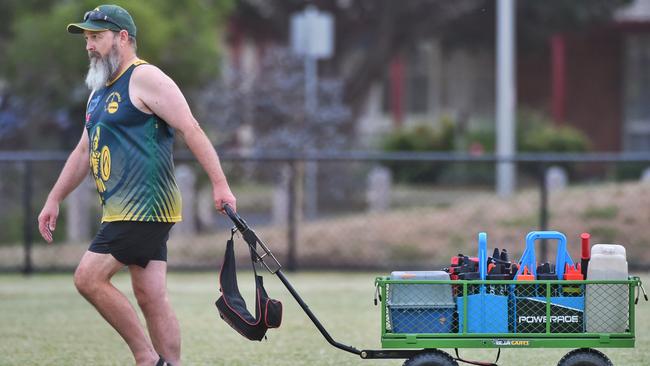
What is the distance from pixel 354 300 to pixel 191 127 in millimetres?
5696

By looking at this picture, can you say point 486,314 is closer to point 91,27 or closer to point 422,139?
point 91,27

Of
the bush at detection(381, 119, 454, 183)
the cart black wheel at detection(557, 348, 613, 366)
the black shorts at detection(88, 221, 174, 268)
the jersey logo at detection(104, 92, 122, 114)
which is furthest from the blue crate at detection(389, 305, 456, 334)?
the bush at detection(381, 119, 454, 183)

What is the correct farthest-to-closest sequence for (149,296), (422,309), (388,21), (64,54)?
(388,21)
(64,54)
(149,296)
(422,309)

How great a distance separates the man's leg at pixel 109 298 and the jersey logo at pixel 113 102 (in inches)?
28.5

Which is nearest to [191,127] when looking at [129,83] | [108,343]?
[129,83]

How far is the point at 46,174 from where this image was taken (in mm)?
14906

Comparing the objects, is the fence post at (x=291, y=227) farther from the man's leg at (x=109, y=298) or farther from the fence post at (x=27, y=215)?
the man's leg at (x=109, y=298)

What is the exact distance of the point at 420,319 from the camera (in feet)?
21.7

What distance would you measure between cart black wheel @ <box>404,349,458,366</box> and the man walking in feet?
3.91

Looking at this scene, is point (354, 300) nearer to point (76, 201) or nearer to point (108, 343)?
point (108, 343)

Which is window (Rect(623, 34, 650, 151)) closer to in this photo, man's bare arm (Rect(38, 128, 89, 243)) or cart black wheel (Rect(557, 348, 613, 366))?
cart black wheel (Rect(557, 348, 613, 366))

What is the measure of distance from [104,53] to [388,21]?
77.0 ft

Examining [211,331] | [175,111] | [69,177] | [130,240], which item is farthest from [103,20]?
[211,331]

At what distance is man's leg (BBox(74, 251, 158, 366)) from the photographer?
6508 millimetres
